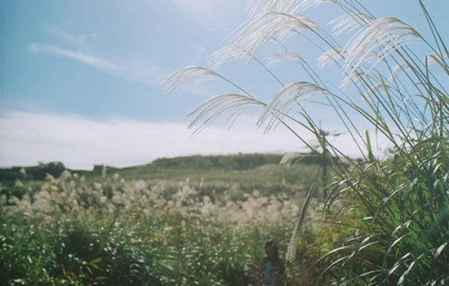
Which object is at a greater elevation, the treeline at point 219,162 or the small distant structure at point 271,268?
the treeline at point 219,162

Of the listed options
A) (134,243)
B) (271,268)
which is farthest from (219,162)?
(271,268)

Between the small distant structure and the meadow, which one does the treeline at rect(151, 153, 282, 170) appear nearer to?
the meadow

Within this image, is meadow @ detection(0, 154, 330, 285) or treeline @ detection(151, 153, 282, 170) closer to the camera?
meadow @ detection(0, 154, 330, 285)

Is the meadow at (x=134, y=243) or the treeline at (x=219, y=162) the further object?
the treeline at (x=219, y=162)

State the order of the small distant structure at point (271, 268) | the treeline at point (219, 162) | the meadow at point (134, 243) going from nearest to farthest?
the small distant structure at point (271, 268) < the meadow at point (134, 243) < the treeline at point (219, 162)

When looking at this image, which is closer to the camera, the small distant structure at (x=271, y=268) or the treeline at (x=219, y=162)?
the small distant structure at (x=271, y=268)

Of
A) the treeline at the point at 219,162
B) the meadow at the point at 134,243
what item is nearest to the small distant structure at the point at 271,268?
the meadow at the point at 134,243

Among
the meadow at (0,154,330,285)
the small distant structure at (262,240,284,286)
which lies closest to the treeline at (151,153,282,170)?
the meadow at (0,154,330,285)

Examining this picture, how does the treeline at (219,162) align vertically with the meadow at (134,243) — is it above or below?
above

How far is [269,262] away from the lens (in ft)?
9.98

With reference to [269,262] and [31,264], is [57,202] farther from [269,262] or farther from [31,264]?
[269,262]

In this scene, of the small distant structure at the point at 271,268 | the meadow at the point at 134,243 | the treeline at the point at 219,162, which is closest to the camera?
the small distant structure at the point at 271,268

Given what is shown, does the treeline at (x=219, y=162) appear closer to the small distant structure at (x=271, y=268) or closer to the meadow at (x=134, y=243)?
the meadow at (x=134, y=243)

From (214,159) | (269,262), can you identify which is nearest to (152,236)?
(269,262)
